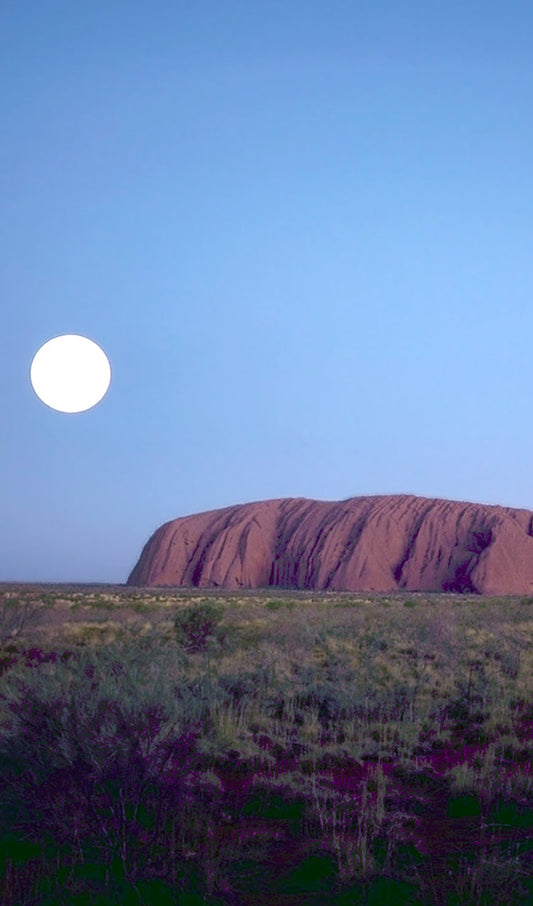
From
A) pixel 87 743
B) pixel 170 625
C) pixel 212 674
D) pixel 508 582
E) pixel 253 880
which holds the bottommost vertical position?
pixel 508 582

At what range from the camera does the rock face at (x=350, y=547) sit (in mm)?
57844

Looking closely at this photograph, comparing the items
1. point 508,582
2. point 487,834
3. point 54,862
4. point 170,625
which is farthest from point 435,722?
point 508,582

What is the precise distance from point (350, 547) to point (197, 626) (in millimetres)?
43631

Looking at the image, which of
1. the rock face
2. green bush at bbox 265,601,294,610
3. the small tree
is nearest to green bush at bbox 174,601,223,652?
→ the small tree

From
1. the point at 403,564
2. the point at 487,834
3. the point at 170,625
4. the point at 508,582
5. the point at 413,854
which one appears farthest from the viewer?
the point at 403,564

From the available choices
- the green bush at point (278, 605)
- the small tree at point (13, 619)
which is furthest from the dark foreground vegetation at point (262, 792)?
the green bush at point (278, 605)

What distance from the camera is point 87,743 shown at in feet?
19.0

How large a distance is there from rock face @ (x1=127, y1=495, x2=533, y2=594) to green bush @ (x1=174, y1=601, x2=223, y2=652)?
3884 cm

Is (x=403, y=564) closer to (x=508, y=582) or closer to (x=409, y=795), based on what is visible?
(x=508, y=582)

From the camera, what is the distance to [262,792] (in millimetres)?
6996

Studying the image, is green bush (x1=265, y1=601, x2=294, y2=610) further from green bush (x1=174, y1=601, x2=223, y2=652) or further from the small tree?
the small tree

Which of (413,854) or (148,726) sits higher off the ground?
(148,726)

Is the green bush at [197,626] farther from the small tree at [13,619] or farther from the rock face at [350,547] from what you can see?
the rock face at [350,547]

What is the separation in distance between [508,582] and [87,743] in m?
52.9
